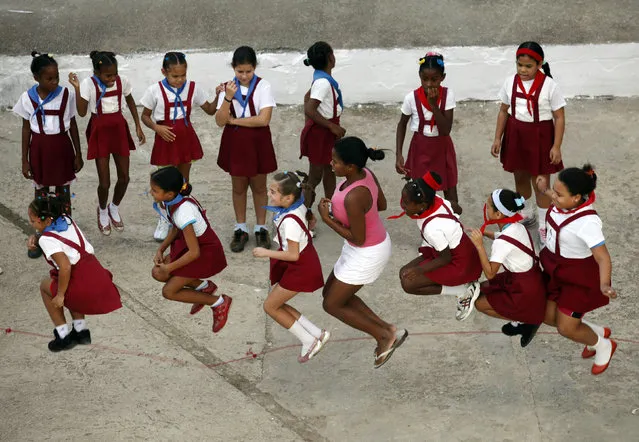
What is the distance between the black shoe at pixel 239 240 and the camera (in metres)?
7.70

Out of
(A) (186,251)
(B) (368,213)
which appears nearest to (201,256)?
(A) (186,251)

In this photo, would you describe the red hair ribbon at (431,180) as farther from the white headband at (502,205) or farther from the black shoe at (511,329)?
the black shoe at (511,329)

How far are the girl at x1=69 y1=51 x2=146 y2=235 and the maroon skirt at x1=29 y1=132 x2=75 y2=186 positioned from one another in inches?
7.0

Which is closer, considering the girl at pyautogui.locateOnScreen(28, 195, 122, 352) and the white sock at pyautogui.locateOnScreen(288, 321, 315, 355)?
the girl at pyautogui.locateOnScreen(28, 195, 122, 352)

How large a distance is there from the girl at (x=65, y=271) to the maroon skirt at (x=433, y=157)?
97.4 inches

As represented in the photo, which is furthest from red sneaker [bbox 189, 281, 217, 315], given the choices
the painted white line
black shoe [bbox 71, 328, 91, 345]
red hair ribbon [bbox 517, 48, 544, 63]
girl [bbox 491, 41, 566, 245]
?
the painted white line

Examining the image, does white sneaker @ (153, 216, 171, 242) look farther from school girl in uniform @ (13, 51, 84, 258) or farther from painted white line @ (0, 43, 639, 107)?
painted white line @ (0, 43, 639, 107)

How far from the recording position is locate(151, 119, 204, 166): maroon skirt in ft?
24.9

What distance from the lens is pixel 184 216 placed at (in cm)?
602

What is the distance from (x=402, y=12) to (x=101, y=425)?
5684 millimetres

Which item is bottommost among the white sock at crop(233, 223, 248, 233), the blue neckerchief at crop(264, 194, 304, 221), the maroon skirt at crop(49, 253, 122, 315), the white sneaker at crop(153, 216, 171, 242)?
the white sneaker at crop(153, 216, 171, 242)

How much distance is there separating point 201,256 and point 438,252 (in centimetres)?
143

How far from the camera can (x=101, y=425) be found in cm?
594

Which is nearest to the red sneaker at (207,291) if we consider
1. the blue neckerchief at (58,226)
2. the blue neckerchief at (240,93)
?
the blue neckerchief at (58,226)
